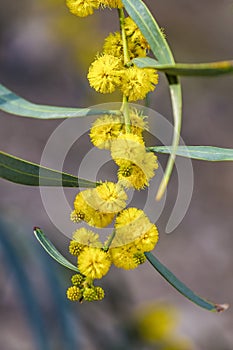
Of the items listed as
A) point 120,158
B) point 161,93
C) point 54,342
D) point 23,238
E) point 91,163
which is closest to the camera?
point 120,158

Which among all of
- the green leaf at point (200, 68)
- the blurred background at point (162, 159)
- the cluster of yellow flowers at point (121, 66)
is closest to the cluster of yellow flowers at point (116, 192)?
the cluster of yellow flowers at point (121, 66)

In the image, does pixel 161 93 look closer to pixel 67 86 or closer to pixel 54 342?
pixel 67 86

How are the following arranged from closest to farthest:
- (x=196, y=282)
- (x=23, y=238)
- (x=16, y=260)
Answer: (x=16, y=260), (x=23, y=238), (x=196, y=282)

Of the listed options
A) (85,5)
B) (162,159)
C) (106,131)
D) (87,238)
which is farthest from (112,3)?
(162,159)

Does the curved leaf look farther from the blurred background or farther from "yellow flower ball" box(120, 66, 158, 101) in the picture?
"yellow flower ball" box(120, 66, 158, 101)

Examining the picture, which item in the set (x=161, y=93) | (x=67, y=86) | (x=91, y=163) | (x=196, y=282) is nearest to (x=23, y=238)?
(x=91, y=163)

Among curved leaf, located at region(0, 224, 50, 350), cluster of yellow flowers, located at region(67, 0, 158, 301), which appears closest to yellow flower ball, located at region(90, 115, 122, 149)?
cluster of yellow flowers, located at region(67, 0, 158, 301)
